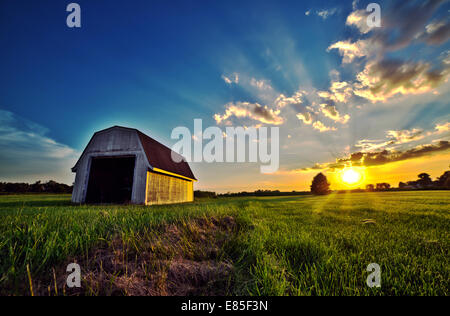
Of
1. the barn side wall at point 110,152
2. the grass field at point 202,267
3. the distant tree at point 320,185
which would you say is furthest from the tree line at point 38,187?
the distant tree at point 320,185

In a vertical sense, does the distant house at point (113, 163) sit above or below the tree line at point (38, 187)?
above

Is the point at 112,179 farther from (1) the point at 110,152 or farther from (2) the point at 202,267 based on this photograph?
(2) the point at 202,267

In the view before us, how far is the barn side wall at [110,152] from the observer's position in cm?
1231

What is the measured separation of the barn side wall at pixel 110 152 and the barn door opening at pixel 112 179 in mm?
1341

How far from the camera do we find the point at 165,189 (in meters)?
14.8

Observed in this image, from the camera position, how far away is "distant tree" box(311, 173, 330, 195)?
53750 millimetres

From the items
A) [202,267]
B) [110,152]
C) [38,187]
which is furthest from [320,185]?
[38,187]

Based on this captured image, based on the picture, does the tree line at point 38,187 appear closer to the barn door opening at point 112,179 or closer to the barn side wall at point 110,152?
the barn door opening at point 112,179

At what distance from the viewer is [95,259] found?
2.01 metres

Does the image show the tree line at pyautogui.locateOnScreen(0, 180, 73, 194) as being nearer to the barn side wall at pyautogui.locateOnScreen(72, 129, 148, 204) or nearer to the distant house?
the distant house

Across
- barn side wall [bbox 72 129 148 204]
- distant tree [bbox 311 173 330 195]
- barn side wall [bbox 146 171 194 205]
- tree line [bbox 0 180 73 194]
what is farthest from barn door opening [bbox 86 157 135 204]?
distant tree [bbox 311 173 330 195]

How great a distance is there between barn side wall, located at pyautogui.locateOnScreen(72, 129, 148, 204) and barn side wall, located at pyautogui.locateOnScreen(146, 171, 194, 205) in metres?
0.83
